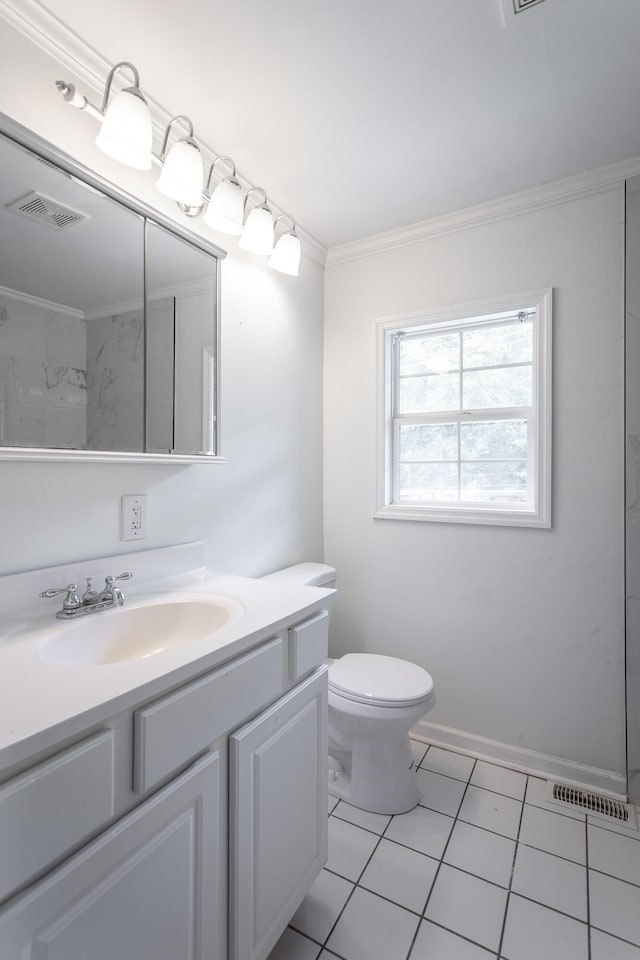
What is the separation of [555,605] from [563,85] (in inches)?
68.5

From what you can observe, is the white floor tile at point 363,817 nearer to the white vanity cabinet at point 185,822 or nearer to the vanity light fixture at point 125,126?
the white vanity cabinet at point 185,822

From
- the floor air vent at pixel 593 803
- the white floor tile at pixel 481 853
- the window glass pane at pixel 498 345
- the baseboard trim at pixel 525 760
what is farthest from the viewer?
the window glass pane at pixel 498 345

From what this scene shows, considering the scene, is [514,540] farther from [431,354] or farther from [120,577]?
[120,577]

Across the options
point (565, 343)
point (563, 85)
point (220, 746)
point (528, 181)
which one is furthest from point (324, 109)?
point (220, 746)

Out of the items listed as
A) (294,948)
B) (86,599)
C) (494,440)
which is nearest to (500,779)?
(294,948)

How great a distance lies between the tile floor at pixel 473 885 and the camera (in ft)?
Answer: 3.92

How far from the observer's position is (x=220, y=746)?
93cm

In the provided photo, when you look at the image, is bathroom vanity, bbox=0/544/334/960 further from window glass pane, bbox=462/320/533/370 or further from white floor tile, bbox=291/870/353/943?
window glass pane, bbox=462/320/533/370

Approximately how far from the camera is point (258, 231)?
1.59 metres

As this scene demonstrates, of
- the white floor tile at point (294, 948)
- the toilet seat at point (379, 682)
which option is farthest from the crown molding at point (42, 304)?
the white floor tile at point (294, 948)

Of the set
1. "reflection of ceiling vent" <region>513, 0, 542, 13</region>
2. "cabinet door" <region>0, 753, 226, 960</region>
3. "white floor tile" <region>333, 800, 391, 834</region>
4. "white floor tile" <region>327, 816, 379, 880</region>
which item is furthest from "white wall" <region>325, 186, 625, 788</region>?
"cabinet door" <region>0, 753, 226, 960</region>

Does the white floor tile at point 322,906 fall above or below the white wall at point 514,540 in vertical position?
below

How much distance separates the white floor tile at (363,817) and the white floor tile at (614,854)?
0.65 meters

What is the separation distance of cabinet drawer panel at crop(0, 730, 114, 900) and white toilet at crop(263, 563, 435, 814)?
1.07 metres
